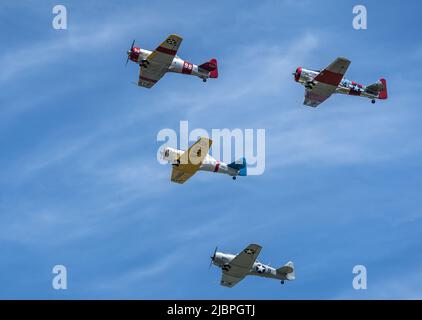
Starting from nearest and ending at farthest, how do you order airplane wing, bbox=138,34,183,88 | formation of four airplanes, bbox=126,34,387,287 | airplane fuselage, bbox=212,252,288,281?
formation of four airplanes, bbox=126,34,387,287 < airplane fuselage, bbox=212,252,288,281 < airplane wing, bbox=138,34,183,88

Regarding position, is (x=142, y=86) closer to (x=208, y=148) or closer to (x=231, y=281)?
(x=208, y=148)

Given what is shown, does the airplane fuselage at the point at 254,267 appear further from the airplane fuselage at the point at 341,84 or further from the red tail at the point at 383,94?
the red tail at the point at 383,94

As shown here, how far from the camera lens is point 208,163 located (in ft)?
351

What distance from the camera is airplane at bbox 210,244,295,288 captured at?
4092 inches

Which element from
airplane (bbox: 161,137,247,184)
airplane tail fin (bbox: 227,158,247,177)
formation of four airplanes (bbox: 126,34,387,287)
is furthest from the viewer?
airplane tail fin (bbox: 227,158,247,177)

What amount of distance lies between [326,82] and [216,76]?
541 inches

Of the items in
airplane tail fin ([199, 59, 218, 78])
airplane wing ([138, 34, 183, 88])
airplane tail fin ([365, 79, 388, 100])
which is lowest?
airplane tail fin ([365, 79, 388, 100])

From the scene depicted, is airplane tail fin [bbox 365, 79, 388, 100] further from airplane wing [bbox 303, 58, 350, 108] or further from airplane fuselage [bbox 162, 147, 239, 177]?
airplane fuselage [bbox 162, 147, 239, 177]

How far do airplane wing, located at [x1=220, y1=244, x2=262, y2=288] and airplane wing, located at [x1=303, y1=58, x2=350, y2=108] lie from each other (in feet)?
58.6

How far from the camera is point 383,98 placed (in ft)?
371

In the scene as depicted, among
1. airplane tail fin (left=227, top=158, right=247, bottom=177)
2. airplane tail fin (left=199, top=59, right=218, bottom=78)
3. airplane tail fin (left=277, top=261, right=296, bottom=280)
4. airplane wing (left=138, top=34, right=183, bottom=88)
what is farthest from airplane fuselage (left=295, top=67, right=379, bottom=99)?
airplane tail fin (left=277, top=261, right=296, bottom=280)

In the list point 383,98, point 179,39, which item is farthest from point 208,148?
point 383,98

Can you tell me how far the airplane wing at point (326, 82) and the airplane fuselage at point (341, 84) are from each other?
825mm
